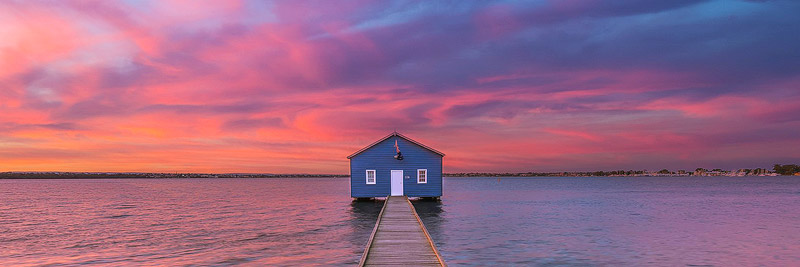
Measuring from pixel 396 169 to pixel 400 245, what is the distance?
1020 inches

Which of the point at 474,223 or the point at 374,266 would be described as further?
the point at 474,223

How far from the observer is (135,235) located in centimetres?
2947

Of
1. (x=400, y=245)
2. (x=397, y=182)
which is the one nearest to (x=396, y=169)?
(x=397, y=182)

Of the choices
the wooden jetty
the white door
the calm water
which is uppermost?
the white door

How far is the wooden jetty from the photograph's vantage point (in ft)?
53.0

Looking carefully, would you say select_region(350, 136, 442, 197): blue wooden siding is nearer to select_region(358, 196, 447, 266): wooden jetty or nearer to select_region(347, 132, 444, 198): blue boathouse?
select_region(347, 132, 444, 198): blue boathouse

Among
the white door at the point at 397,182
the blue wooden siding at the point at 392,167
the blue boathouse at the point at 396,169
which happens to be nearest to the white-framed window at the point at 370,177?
the blue boathouse at the point at 396,169

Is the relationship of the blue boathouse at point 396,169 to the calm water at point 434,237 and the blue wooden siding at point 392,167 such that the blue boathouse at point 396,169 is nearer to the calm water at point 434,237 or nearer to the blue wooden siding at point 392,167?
the blue wooden siding at point 392,167

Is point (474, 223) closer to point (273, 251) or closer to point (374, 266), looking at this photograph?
point (273, 251)

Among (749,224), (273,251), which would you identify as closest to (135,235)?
(273,251)

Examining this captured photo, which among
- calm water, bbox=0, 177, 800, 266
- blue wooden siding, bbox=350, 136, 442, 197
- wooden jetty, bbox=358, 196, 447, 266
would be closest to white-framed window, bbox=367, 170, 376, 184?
blue wooden siding, bbox=350, 136, 442, 197

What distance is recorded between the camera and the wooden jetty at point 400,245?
53.0 feet

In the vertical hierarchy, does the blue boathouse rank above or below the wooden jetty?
above

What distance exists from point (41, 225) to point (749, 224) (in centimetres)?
4835
